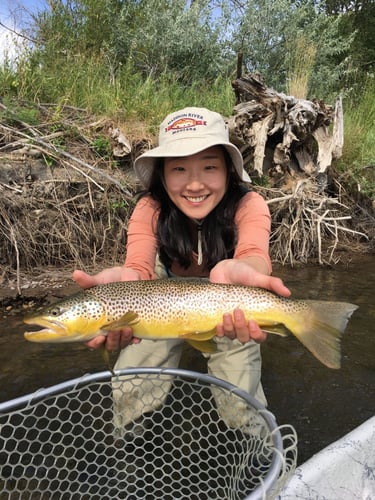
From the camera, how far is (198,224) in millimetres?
2463

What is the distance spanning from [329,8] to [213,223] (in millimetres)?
14718

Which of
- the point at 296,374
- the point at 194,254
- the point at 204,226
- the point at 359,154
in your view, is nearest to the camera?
the point at 204,226

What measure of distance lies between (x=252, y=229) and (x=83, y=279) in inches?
37.5

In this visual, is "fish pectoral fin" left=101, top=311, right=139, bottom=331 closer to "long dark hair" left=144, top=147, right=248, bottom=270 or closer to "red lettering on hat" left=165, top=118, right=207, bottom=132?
"long dark hair" left=144, top=147, right=248, bottom=270

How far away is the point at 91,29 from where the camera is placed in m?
7.29

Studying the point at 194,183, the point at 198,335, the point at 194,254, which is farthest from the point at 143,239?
the point at 198,335

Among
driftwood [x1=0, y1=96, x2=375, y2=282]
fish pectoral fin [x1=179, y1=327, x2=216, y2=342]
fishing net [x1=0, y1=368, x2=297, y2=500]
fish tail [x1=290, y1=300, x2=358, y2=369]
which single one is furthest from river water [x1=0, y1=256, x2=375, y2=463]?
driftwood [x1=0, y1=96, x2=375, y2=282]

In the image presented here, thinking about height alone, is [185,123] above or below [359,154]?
below

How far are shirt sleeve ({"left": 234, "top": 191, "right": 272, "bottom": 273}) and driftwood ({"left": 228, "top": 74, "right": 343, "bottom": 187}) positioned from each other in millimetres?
2838

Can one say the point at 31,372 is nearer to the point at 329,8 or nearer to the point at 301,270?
the point at 301,270

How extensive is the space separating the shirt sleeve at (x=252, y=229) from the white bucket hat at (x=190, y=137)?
154 millimetres

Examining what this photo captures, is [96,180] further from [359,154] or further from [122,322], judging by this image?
[359,154]

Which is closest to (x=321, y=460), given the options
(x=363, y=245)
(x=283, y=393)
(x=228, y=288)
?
(x=228, y=288)

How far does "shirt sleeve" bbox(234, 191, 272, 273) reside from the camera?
86.0 inches
